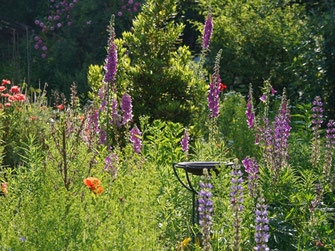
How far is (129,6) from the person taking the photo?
1511 cm

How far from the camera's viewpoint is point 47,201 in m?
3.39

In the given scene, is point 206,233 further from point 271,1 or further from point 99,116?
point 271,1

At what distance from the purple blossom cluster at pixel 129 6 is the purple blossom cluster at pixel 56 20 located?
1.61m

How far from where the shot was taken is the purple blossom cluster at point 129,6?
47.9 ft

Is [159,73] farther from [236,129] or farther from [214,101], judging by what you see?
[236,129]

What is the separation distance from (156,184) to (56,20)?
13203 mm

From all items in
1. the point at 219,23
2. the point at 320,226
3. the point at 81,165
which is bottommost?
the point at 320,226

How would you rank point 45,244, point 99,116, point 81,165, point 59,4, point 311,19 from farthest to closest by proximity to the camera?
point 59,4 → point 311,19 → point 99,116 → point 81,165 → point 45,244

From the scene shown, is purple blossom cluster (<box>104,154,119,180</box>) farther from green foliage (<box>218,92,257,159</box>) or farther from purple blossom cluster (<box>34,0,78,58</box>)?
purple blossom cluster (<box>34,0,78,58</box>)

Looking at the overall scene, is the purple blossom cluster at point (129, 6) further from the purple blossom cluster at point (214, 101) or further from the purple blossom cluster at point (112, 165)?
the purple blossom cluster at point (112, 165)

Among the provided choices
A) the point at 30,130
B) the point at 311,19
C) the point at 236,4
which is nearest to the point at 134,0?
the point at 236,4

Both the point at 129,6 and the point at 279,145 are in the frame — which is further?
the point at 129,6

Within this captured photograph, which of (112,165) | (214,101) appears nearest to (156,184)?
(112,165)

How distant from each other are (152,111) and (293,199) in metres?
2.90
